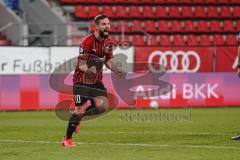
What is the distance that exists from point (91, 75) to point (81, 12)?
17.2 m

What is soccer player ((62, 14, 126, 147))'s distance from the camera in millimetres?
11531

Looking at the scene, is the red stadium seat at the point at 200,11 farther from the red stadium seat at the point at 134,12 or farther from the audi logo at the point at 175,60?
the audi logo at the point at 175,60

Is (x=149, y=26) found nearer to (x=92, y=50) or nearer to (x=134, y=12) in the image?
(x=134, y=12)

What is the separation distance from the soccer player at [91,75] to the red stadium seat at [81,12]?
16.9 metres

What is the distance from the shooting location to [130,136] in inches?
546

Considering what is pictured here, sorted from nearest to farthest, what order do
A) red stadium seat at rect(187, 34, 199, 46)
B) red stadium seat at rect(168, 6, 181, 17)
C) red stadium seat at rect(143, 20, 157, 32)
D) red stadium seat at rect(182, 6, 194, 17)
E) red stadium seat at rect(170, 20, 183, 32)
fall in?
1. red stadium seat at rect(187, 34, 199, 46)
2. red stadium seat at rect(143, 20, 157, 32)
3. red stadium seat at rect(170, 20, 183, 32)
4. red stadium seat at rect(168, 6, 181, 17)
5. red stadium seat at rect(182, 6, 194, 17)

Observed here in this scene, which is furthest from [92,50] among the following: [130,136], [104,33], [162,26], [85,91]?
[162,26]

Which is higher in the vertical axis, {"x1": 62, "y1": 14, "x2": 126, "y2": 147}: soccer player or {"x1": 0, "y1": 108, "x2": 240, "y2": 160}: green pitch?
{"x1": 62, "y1": 14, "x2": 126, "y2": 147}: soccer player

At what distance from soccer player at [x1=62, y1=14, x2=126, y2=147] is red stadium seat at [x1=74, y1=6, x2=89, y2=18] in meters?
16.9

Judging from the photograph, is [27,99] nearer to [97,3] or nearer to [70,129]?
[97,3]

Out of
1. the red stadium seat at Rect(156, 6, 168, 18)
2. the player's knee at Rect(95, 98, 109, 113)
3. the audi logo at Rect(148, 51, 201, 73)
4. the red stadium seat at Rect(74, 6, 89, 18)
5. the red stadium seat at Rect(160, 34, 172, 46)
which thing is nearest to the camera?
the player's knee at Rect(95, 98, 109, 113)

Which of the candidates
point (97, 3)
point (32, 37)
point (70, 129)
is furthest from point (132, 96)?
point (70, 129)

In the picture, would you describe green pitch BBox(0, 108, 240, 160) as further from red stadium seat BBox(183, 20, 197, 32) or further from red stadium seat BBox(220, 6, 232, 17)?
red stadium seat BBox(220, 6, 232, 17)

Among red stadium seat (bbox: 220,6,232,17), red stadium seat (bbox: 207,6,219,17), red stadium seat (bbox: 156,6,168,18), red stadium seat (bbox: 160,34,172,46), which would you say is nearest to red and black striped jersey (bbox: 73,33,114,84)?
red stadium seat (bbox: 160,34,172,46)
